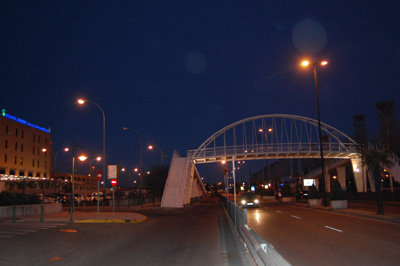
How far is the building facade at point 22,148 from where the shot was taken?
7006 cm

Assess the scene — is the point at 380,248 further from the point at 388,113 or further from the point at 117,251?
the point at 388,113

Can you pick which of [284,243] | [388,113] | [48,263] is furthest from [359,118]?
[48,263]

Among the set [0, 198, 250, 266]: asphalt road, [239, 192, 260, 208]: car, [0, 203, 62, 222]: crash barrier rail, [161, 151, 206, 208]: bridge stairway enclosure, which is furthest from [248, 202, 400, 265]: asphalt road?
[161, 151, 206, 208]: bridge stairway enclosure

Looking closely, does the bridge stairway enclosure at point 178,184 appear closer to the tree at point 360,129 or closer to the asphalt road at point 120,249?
the asphalt road at point 120,249

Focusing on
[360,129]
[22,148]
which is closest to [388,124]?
[360,129]

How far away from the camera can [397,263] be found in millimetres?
9211

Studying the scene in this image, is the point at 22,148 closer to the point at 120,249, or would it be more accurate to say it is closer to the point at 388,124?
the point at 120,249

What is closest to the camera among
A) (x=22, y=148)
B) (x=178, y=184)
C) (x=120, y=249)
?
(x=120, y=249)

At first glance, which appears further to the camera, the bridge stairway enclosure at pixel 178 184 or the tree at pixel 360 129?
the tree at pixel 360 129

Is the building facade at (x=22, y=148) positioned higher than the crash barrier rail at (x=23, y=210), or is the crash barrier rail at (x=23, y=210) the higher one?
the building facade at (x=22, y=148)

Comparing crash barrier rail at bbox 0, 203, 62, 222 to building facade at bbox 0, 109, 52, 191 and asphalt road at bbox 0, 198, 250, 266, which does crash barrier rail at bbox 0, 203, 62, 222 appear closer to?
asphalt road at bbox 0, 198, 250, 266

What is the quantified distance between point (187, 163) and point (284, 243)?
36.9 m

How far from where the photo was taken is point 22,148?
77.2m

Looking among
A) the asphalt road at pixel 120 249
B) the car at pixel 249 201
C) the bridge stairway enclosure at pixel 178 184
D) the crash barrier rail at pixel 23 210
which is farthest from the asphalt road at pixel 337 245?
the bridge stairway enclosure at pixel 178 184
